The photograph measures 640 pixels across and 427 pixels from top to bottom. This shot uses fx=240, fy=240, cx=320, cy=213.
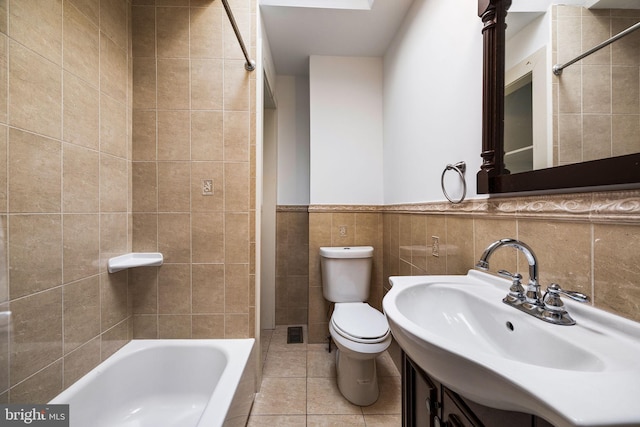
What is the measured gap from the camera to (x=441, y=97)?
1.21 metres

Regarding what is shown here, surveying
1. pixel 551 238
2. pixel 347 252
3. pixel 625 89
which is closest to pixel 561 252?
pixel 551 238

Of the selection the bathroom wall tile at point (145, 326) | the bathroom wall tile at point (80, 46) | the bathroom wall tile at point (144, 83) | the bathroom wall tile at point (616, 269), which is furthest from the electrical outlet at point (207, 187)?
the bathroom wall tile at point (616, 269)

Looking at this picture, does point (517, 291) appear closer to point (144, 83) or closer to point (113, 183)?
point (113, 183)

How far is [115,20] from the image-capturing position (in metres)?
1.24

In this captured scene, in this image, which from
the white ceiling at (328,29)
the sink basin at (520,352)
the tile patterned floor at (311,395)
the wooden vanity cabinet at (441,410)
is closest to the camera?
the sink basin at (520,352)

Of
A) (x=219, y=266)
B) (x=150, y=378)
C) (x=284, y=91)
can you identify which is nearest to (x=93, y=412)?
(x=150, y=378)

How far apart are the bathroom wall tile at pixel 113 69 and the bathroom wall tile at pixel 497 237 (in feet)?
5.93

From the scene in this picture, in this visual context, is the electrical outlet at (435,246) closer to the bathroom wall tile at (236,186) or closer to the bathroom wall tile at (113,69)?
the bathroom wall tile at (236,186)

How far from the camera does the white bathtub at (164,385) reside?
1019mm

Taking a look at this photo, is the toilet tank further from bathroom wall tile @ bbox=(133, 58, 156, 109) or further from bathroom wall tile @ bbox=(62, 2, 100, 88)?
bathroom wall tile @ bbox=(62, 2, 100, 88)

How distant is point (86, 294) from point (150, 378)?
1.87 ft

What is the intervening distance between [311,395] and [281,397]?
181mm

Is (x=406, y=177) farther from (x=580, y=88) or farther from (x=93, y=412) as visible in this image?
(x=93, y=412)

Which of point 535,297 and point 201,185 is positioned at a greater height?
point 201,185
